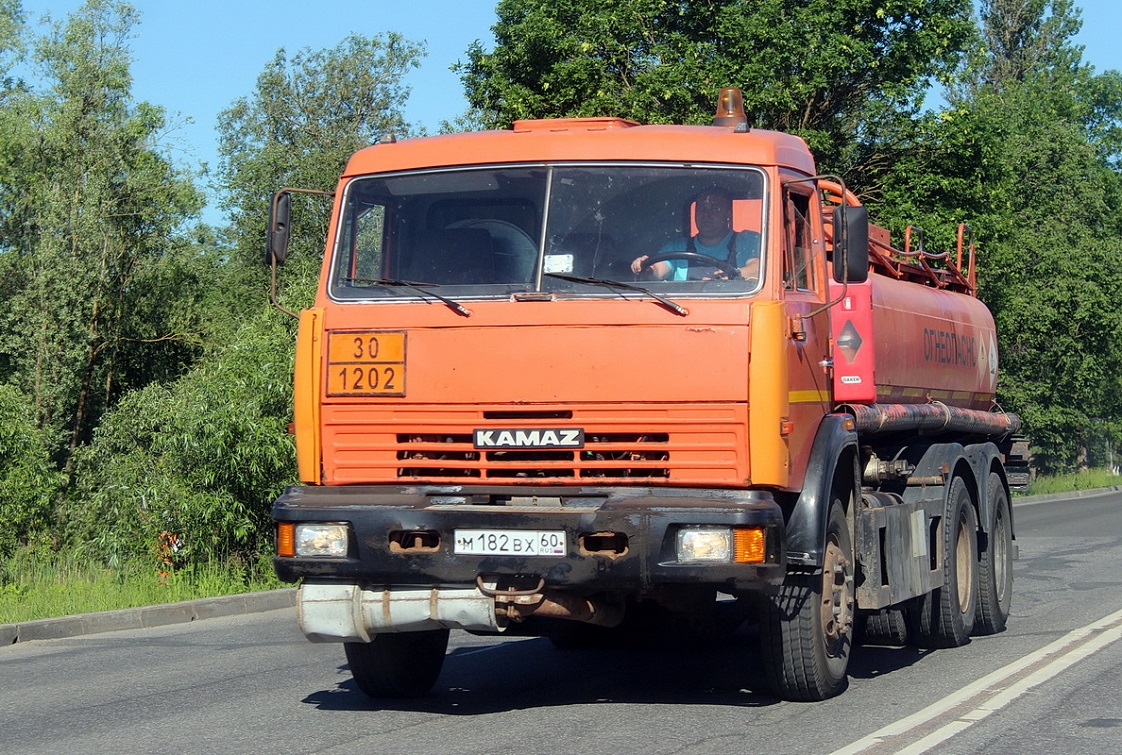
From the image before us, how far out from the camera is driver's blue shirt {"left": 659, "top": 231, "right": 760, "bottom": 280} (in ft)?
23.5

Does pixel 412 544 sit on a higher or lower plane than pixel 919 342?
lower

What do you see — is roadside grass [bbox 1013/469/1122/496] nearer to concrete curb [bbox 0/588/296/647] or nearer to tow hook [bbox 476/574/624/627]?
concrete curb [bbox 0/588/296/647]

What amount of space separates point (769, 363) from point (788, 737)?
1707 mm

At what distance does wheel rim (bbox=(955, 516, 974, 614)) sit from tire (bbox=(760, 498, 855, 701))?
3.01 meters

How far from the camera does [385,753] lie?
21.6 ft

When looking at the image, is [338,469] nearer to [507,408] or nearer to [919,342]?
[507,408]

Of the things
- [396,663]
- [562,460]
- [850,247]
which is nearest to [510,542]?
[562,460]

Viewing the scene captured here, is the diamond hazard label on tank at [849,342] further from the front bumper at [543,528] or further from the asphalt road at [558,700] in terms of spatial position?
the front bumper at [543,528]

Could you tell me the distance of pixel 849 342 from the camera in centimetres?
898

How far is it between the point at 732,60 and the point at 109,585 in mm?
15124

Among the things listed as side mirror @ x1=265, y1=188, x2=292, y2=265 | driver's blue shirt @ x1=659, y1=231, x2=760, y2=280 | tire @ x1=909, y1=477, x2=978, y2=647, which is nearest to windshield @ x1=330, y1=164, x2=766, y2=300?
driver's blue shirt @ x1=659, y1=231, x2=760, y2=280

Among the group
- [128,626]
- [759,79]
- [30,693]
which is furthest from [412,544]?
[759,79]

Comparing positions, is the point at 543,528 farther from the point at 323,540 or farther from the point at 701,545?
the point at 323,540

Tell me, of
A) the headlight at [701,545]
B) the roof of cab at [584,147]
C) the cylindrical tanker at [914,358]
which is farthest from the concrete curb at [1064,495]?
the headlight at [701,545]
